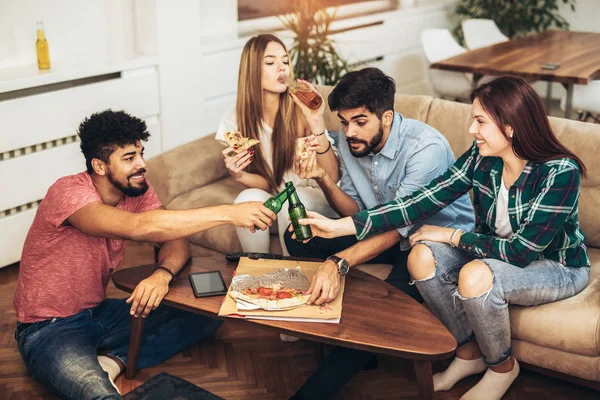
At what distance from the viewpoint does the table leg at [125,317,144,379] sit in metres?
2.69

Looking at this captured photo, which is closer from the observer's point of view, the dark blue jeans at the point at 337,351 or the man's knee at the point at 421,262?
the dark blue jeans at the point at 337,351

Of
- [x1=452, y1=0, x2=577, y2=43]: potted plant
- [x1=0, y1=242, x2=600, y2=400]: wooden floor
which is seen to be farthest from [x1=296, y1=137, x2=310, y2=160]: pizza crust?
[x1=452, y1=0, x2=577, y2=43]: potted plant

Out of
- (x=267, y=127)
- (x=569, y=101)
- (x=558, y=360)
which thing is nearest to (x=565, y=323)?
(x=558, y=360)

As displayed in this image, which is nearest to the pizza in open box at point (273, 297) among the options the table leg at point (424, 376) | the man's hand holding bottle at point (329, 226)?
the man's hand holding bottle at point (329, 226)

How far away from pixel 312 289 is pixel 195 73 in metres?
2.34

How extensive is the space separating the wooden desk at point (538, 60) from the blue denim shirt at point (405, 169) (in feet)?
6.67

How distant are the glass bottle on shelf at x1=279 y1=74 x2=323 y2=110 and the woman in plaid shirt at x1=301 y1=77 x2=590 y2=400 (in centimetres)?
55

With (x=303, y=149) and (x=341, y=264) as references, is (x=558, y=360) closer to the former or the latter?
(x=341, y=264)

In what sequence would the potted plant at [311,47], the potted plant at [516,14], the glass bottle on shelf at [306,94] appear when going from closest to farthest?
1. the glass bottle on shelf at [306,94]
2. the potted plant at [311,47]
3. the potted plant at [516,14]

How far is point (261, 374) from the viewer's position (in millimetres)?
2820

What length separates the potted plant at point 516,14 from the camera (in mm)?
6492

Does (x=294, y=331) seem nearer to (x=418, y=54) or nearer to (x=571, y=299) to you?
(x=571, y=299)

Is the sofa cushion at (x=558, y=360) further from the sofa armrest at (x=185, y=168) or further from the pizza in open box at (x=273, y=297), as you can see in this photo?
the sofa armrest at (x=185, y=168)

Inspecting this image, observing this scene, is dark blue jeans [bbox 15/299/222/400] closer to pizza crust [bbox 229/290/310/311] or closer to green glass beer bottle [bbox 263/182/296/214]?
pizza crust [bbox 229/290/310/311]
